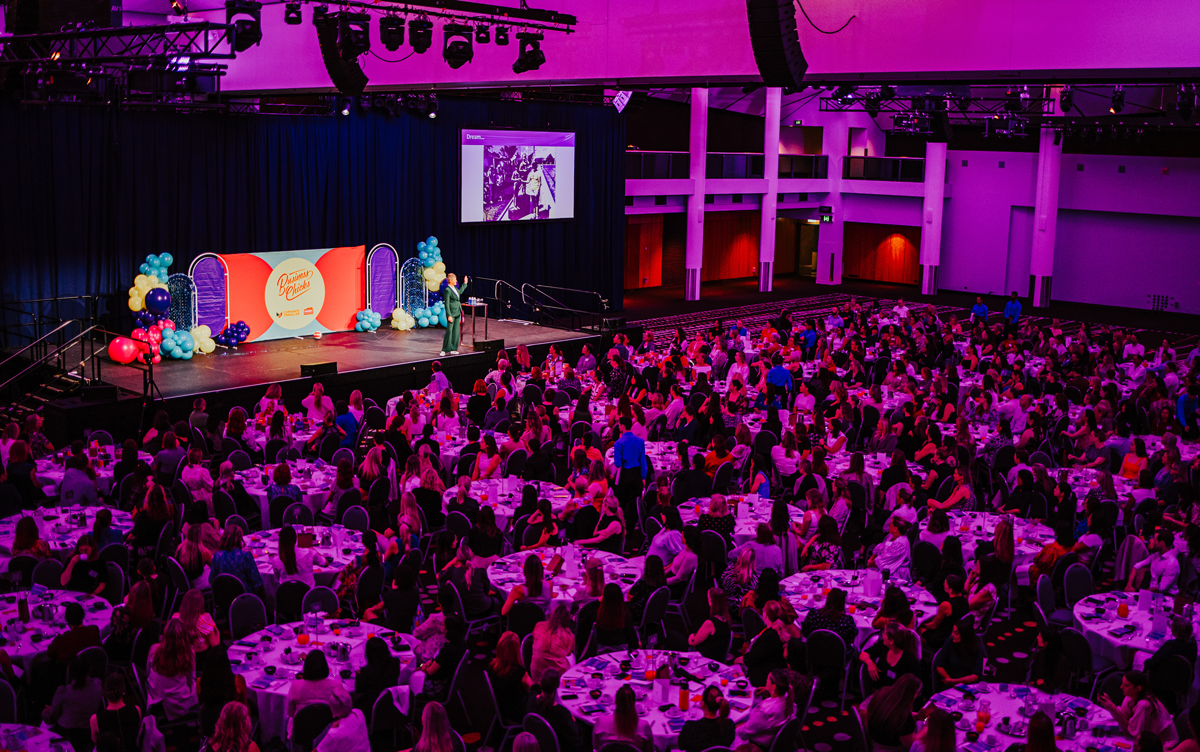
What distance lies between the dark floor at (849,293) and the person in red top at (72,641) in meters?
20.9

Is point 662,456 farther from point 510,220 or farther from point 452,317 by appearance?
point 510,220

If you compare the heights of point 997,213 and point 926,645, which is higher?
point 997,213

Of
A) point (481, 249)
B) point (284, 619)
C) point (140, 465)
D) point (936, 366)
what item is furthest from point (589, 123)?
point (284, 619)

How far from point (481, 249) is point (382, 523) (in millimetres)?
15721

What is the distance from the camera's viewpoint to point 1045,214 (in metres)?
31.0

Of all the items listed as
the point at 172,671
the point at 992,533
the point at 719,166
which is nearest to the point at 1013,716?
the point at 992,533

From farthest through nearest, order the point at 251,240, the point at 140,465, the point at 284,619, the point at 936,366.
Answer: the point at 251,240 → the point at 936,366 → the point at 140,465 → the point at 284,619

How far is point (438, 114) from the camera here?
75.4 feet

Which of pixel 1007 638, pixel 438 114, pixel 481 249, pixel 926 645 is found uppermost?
pixel 438 114

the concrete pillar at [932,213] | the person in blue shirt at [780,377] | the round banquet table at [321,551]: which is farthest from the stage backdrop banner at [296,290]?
the concrete pillar at [932,213]

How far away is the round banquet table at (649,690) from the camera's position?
6.20 metres

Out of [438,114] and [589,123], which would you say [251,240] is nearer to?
[438,114]

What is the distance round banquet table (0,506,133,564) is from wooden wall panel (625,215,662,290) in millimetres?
24075

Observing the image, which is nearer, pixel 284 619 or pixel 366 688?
pixel 366 688
